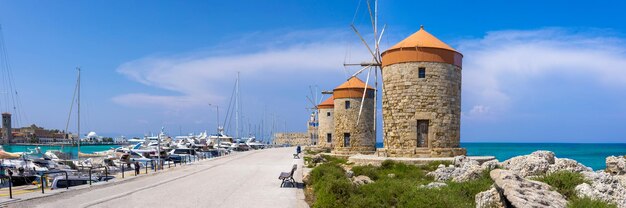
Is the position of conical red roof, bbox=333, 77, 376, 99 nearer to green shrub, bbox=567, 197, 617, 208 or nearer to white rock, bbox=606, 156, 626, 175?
white rock, bbox=606, 156, 626, 175

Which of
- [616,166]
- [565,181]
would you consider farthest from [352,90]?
[565,181]

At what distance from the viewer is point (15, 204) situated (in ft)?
40.8

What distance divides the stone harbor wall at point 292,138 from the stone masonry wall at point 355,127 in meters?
69.2

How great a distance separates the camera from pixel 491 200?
947 centimetres

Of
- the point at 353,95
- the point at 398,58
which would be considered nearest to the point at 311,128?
the point at 353,95

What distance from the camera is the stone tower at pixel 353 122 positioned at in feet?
128

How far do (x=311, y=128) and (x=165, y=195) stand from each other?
2389 inches

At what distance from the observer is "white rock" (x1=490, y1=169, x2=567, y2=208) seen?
8.05m

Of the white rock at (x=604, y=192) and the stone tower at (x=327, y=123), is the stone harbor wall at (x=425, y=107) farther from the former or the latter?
the stone tower at (x=327, y=123)

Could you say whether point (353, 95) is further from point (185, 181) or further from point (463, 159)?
point (185, 181)

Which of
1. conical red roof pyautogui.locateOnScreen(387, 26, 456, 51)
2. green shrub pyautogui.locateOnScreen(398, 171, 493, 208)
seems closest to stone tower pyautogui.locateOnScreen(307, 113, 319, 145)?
conical red roof pyautogui.locateOnScreen(387, 26, 456, 51)

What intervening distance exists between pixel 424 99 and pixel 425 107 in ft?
1.46

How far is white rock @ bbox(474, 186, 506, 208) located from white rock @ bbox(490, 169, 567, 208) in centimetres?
25

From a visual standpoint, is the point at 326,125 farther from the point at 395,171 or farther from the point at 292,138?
the point at 292,138
